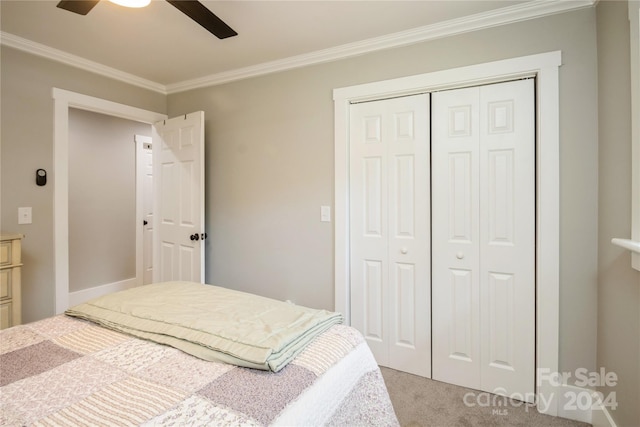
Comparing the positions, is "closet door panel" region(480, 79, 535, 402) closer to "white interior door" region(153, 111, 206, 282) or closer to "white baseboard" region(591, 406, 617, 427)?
"white baseboard" region(591, 406, 617, 427)

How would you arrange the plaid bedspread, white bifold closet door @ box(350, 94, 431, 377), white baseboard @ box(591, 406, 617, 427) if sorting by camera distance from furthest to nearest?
white bifold closet door @ box(350, 94, 431, 377)
white baseboard @ box(591, 406, 617, 427)
the plaid bedspread

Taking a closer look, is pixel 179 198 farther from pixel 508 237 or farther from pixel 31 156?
pixel 508 237

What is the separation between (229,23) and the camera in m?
2.13

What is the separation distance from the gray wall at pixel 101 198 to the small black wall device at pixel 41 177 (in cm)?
142

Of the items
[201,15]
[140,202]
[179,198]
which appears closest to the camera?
[201,15]

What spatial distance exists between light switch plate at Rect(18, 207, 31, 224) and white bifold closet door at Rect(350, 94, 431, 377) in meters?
2.42

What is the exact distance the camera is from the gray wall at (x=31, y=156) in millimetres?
2301

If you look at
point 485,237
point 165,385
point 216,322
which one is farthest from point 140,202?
point 485,237

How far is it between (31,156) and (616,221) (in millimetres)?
3769

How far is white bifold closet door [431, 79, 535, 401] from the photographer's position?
200 centimetres

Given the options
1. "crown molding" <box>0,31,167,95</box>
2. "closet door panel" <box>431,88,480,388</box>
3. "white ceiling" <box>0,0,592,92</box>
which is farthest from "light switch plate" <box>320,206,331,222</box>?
"crown molding" <box>0,31,167,95</box>

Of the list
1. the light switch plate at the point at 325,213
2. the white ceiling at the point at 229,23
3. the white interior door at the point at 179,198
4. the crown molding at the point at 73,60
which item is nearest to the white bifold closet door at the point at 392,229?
the light switch plate at the point at 325,213

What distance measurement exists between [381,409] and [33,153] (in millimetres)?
2928

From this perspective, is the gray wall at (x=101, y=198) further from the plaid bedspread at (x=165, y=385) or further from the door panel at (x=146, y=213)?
the plaid bedspread at (x=165, y=385)
